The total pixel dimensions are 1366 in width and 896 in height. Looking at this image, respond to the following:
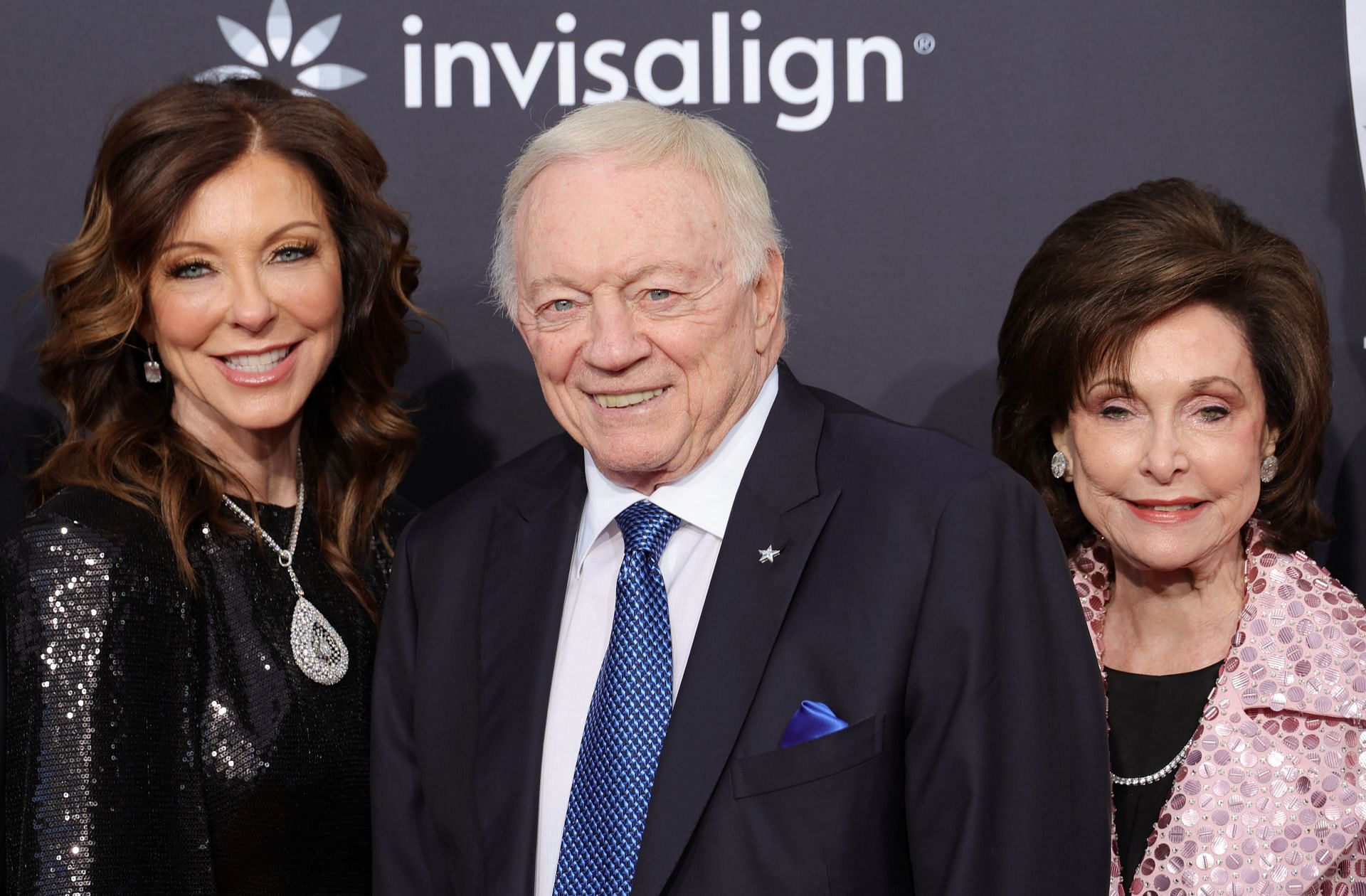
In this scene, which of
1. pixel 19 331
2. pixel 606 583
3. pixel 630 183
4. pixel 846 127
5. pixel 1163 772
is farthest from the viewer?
pixel 19 331

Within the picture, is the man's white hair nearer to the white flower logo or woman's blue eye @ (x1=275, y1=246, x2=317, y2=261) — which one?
woman's blue eye @ (x1=275, y1=246, x2=317, y2=261)

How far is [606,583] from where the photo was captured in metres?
2.12

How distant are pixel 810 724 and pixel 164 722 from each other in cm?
100

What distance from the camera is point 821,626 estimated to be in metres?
1.92

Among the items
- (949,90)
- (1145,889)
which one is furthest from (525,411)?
(1145,889)

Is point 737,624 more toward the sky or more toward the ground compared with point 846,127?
more toward the ground

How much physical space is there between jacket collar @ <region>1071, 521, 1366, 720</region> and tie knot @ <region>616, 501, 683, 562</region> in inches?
25.9

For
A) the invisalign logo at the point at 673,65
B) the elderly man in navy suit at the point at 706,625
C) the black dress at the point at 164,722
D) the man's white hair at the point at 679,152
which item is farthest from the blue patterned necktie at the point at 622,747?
the invisalign logo at the point at 673,65

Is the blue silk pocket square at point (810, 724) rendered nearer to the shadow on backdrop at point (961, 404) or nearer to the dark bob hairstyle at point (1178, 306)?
the dark bob hairstyle at point (1178, 306)

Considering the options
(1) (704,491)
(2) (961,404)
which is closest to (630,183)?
(1) (704,491)

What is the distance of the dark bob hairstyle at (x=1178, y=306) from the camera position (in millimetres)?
2365

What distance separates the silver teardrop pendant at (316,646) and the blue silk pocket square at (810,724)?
3.02 ft

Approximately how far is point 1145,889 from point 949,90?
161cm

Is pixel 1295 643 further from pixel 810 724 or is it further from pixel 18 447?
pixel 18 447
